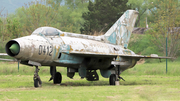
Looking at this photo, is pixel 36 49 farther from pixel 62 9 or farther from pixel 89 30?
pixel 62 9

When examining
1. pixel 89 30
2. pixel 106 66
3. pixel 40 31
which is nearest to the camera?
pixel 40 31

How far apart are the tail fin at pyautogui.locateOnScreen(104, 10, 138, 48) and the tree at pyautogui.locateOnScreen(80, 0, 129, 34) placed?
2374cm

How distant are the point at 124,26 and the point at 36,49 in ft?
26.1

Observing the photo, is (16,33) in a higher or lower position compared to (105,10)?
lower

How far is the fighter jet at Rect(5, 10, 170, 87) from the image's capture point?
10602 mm

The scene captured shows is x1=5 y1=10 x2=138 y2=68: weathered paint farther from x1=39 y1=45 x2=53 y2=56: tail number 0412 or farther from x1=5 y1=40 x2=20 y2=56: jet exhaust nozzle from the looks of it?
x1=5 y1=40 x2=20 y2=56: jet exhaust nozzle

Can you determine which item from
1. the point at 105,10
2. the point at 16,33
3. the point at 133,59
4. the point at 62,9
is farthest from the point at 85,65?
the point at 62,9

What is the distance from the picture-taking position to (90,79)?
15445 mm

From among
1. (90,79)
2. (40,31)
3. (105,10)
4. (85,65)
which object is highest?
(105,10)

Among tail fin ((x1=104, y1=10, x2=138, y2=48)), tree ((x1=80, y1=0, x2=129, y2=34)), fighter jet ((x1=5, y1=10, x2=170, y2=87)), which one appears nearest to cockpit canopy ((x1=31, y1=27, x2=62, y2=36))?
fighter jet ((x1=5, y1=10, x2=170, y2=87))

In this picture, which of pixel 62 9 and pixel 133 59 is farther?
pixel 62 9

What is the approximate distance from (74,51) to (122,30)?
17.9ft

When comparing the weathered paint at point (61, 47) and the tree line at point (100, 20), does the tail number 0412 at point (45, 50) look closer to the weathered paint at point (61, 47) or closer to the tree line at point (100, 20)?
the weathered paint at point (61, 47)

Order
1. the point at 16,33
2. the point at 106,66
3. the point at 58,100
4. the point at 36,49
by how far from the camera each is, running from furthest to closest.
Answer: the point at 16,33 < the point at 106,66 < the point at 36,49 < the point at 58,100
